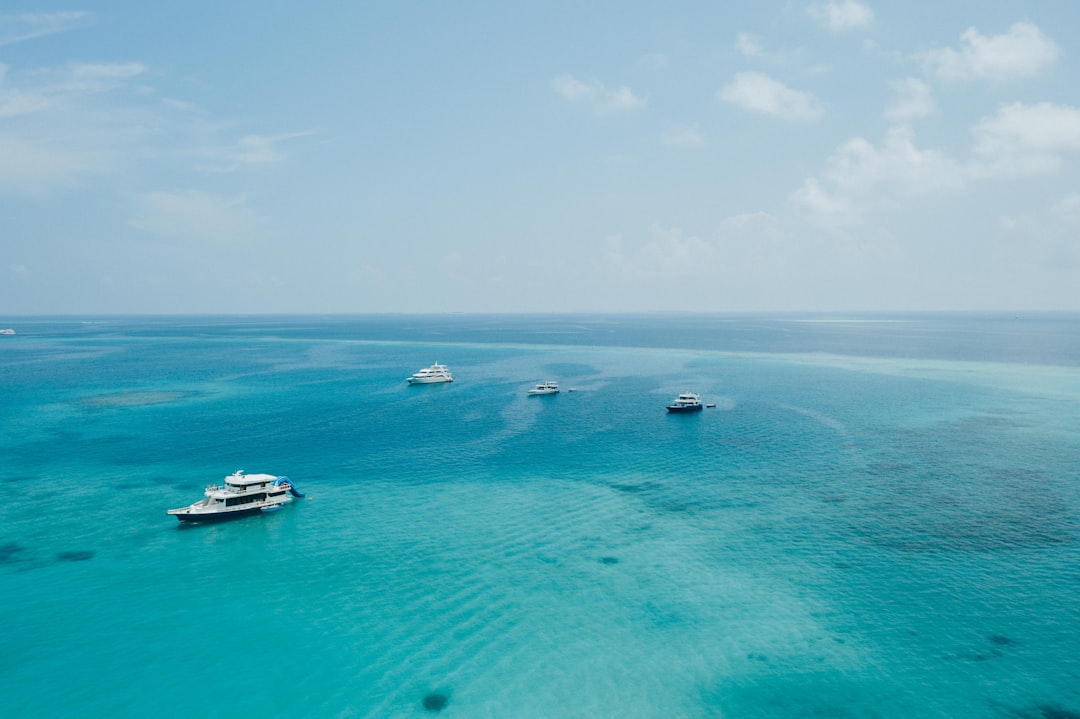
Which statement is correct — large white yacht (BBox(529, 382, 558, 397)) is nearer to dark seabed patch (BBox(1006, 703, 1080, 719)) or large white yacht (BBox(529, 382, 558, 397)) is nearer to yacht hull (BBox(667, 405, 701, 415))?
yacht hull (BBox(667, 405, 701, 415))

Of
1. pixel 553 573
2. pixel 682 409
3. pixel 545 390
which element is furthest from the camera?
pixel 545 390

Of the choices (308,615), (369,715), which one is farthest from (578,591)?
(308,615)

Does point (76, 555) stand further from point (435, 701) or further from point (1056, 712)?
point (1056, 712)

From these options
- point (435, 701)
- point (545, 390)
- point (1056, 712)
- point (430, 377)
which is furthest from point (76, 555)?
point (430, 377)

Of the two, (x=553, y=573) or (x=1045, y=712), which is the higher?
(x=553, y=573)

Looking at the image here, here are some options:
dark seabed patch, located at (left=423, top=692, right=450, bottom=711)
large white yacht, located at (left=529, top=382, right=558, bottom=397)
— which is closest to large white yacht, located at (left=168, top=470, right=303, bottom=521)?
dark seabed patch, located at (left=423, top=692, right=450, bottom=711)

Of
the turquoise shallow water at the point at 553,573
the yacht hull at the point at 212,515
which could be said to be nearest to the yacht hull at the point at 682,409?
the turquoise shallow water at the point at 553,573

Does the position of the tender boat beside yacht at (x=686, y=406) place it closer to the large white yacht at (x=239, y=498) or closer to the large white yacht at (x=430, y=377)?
the large white yacht at (x=430, y=377)

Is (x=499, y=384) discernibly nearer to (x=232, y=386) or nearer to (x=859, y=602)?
(x=232, y=386)
